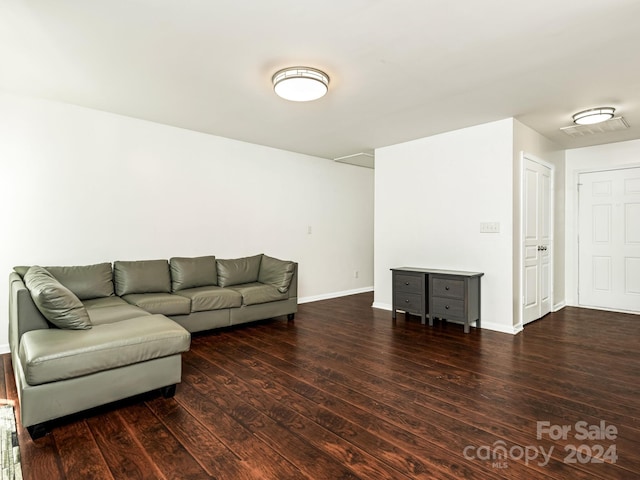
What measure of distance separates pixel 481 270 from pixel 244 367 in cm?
302

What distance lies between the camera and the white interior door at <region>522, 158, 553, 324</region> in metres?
4.32

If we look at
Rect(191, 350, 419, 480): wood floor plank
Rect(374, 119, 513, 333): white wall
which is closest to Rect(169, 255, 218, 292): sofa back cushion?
Rect(191, 350, 419, 480): wood floor plank

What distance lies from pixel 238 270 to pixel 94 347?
2.53m

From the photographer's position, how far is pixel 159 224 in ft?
14.2

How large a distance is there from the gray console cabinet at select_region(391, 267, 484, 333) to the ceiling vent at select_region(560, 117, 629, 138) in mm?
2186

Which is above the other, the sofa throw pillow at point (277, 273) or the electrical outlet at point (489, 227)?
the electrical outlet at point (489, 227)

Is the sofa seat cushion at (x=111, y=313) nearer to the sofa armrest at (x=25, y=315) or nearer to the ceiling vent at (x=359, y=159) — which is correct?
the sofa armrest at (x=25, y=315)

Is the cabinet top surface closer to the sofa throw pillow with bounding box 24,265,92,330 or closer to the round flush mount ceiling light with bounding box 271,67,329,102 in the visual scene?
the round flush mount ceiling light with bounding box 271,67,329,102

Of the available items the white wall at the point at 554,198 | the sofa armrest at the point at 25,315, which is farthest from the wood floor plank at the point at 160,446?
the white wall at the point at 554,198

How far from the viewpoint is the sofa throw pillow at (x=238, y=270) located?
4.48m

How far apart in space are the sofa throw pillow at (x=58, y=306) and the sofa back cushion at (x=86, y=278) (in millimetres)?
1029

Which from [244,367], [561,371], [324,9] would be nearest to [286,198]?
[244,367]

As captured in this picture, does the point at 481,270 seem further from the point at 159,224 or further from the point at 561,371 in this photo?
the point at 159,224

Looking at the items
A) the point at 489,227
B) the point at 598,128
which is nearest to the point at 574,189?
the point at 598,128
